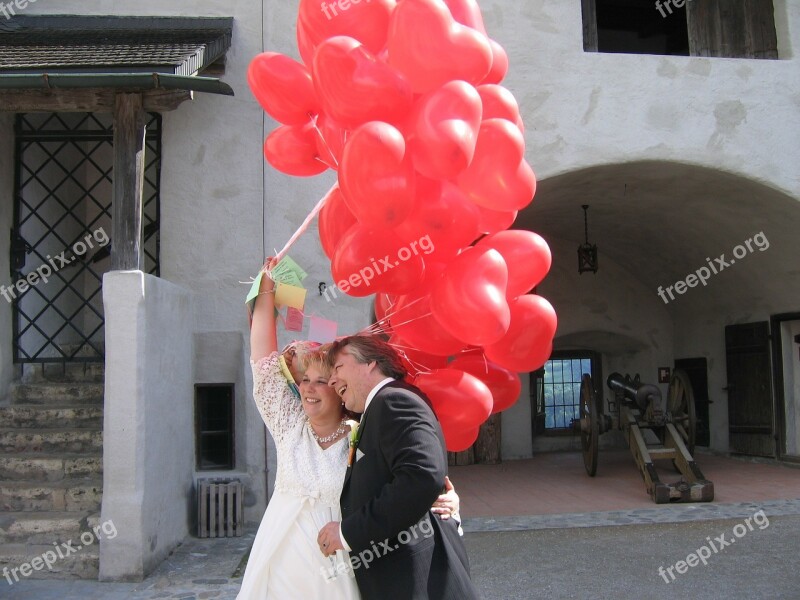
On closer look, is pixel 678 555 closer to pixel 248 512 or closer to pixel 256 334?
pixel 248 512

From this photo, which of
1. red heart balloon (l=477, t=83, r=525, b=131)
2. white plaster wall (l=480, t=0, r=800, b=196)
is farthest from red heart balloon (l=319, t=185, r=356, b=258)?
white plaster wall (l=480, t=0, r=800, b=196)

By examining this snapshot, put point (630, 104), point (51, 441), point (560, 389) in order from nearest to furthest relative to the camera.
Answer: point (51, 441) → point (630, 104) → point (560, 389)

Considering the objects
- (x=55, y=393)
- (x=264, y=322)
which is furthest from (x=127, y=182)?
(x=264, y=322)

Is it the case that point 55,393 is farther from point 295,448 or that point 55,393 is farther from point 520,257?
point 520,257

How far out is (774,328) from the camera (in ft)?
31.3

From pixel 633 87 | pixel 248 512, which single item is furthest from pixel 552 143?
pixel 248 512

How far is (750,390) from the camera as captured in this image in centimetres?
998

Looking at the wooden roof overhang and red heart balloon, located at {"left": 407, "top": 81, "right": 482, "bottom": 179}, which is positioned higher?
the wooden roof overhang

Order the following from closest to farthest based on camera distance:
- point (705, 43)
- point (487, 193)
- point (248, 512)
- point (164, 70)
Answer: point (487, 193) → point (164, 70) → point (248, 512) → point (705, 43)

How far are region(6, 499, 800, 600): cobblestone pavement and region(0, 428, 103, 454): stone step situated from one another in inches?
42.7

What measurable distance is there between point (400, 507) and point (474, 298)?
2.12 ft

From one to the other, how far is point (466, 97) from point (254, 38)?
17.1 feet

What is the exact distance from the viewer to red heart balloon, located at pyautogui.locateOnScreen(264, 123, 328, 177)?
9.52ft

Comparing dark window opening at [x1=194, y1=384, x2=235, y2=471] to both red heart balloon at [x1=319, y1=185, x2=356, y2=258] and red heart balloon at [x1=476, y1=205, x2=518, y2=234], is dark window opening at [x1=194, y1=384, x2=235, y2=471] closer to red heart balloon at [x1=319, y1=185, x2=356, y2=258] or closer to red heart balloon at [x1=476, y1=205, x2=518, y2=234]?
red heart balloon at [x1=319, y1=185, x2=356, y2=258]
